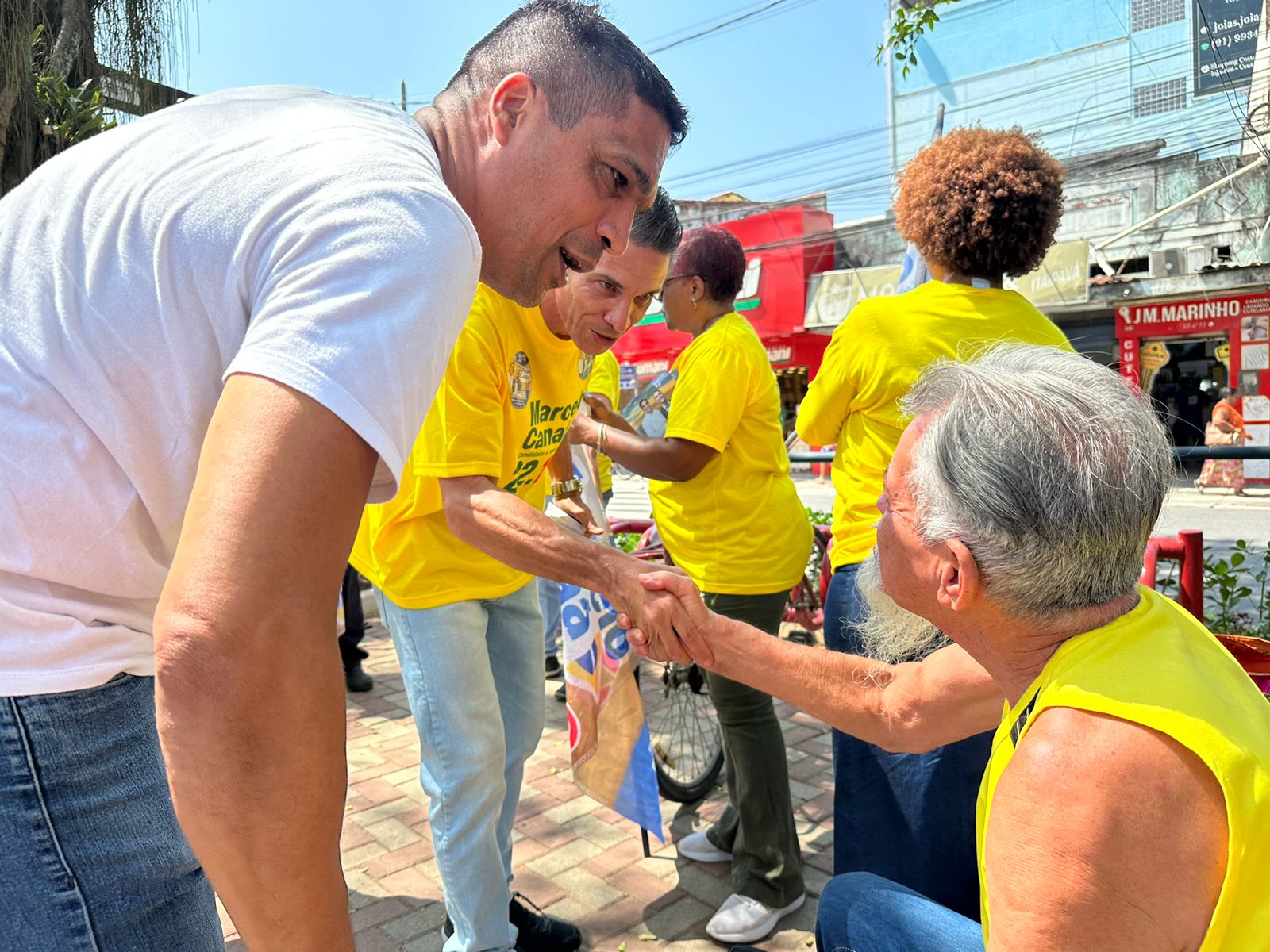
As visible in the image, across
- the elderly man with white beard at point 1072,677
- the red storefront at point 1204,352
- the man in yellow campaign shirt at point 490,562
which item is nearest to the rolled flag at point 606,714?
the man in yellow campaign shirt at point 490,562

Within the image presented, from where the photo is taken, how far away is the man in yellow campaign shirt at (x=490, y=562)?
89.7 inches

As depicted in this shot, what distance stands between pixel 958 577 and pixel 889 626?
66 centimetres

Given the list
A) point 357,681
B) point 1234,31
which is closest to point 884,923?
point 357,681

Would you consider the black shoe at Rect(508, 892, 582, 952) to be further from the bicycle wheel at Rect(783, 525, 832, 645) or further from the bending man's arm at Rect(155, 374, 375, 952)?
Result: the bicycle wheel at Rect(783, 525, 832, 645)

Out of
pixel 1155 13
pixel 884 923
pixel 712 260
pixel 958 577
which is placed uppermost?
pixel 1155 13

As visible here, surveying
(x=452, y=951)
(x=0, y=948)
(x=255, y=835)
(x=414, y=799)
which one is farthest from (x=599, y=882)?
(x=255, y=835)

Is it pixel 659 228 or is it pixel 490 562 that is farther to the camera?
pixel 659 228

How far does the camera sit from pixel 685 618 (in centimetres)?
216

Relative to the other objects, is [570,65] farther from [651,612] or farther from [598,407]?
[598,407]

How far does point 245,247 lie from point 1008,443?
40.1 inches

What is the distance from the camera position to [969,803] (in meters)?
2.40

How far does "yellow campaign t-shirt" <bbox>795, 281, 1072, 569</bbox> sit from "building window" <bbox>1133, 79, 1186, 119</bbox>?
24565 millimetres

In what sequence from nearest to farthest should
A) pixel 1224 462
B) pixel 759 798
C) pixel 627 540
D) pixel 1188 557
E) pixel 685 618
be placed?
pixel 685 618
pixel 759 798
pixel 1188 557
pixel 627 540
pixel 1224 462

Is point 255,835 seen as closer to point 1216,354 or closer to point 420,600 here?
point 420,600
